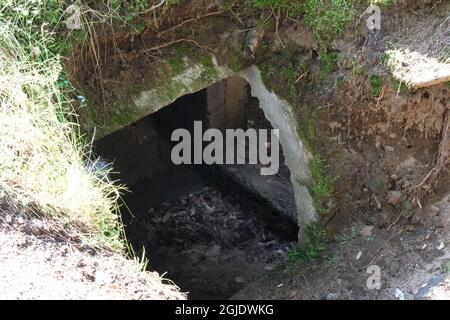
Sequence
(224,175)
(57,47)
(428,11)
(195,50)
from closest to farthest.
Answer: (57,47), (428,11), (195,50), (224,175)

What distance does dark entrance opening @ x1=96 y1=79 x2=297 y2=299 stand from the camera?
5.82m

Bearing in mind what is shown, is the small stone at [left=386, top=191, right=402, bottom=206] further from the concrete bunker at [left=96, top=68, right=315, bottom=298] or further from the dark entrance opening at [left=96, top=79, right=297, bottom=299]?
the dark entrance opening at [left=96, top=79, right=297, bottom=299]

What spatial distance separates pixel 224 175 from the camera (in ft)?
23.1

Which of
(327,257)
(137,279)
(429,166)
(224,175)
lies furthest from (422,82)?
Result: (224,175)

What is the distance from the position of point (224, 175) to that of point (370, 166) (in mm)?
2670

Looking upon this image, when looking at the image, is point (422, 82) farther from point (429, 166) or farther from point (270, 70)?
point (270, 70)

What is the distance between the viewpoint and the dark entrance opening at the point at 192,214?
5816 millimetres

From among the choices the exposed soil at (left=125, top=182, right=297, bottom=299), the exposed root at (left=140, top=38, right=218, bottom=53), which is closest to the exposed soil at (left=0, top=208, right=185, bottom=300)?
the exposed root at (left=140, top=38, right=218, bottom=53)

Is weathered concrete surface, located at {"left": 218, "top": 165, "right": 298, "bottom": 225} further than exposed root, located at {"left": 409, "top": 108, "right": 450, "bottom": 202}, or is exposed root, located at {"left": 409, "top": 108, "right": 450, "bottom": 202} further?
weathered concrete surface, located at {"left": 218, "top": 165, "right": 298, "bottom": 225}

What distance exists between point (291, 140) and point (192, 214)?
2.21 meters

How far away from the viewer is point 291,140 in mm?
4895

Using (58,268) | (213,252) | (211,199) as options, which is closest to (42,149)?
(58,268)

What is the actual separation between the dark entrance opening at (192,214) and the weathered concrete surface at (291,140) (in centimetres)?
95

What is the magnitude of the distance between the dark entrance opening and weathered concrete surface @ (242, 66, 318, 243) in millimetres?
950
